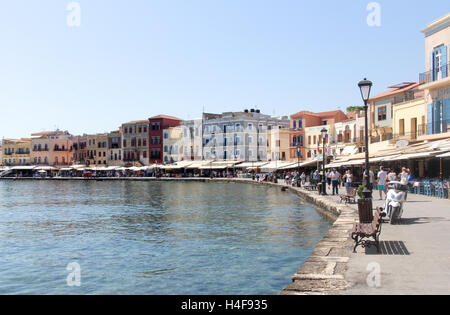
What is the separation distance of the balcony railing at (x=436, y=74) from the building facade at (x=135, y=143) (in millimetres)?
76984

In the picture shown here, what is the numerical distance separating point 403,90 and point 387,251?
126ft

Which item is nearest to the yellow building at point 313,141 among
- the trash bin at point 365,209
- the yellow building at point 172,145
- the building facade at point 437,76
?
the yellow building at point 172,145

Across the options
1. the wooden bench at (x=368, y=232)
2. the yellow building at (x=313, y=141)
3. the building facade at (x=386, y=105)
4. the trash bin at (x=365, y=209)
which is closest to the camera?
the wooden bench at (x=368, y=232)

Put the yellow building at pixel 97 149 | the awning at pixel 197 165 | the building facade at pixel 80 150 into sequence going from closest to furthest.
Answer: the awning at pixel 197 165 → the yellow building at pixel 97 149 → the building facade at pixel 80 150

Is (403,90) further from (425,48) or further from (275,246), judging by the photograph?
(275,246)

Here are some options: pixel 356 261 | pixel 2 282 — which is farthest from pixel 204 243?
pixel 356 261

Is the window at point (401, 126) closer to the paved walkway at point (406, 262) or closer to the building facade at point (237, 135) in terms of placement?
the paved walkway at point (406, 262)

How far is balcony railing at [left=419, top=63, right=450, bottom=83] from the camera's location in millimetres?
Answer: 28897

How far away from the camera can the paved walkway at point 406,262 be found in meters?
6.80

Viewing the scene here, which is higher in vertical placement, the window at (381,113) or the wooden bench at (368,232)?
the window at (381,113)

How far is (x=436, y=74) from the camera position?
98.5ft

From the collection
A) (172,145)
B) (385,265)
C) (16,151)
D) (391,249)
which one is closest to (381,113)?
(391,249)

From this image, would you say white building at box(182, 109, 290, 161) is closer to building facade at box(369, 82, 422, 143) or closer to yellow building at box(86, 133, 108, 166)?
yellow building at box(86, 133, 108, 166)

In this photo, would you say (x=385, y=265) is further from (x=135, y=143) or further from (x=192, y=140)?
(x=135, y=143)
